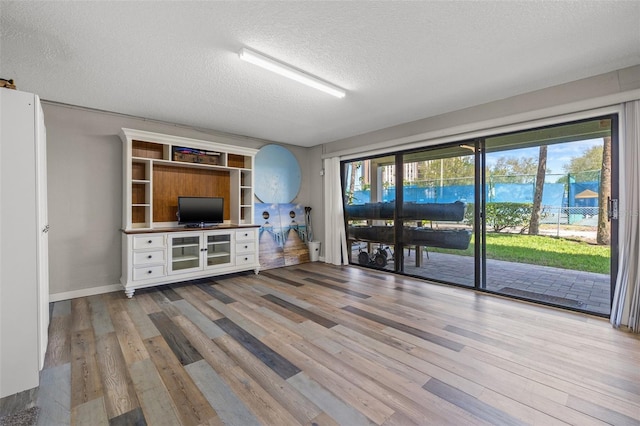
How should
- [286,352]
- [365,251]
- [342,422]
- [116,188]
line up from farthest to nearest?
[365,251], [116,188], [286,352], [342,422]

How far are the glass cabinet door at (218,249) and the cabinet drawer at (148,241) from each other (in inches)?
25.8

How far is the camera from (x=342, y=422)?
57.7 inches

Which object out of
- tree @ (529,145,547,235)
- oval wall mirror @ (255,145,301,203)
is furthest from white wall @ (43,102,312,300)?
tree @ (529,145,547,235)

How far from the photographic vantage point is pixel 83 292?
3566mm

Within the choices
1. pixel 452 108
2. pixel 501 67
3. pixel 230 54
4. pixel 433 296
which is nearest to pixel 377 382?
pixel 433 296

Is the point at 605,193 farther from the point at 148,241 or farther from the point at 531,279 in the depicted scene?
the point at 148,241

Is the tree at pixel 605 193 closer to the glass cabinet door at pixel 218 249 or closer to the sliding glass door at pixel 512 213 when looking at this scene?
the sliding glass door at pixel 512 213

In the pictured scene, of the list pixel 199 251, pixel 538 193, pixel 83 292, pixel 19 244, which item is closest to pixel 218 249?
pixel 199 251

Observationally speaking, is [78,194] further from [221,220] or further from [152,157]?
[221,220]

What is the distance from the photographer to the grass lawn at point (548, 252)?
309 cm

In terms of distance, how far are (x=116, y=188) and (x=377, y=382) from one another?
4.11 meters

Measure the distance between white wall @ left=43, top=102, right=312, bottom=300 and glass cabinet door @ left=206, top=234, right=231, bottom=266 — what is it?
3.90ft

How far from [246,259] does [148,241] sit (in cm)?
149

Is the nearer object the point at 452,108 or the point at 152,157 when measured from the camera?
the point at 452,108
